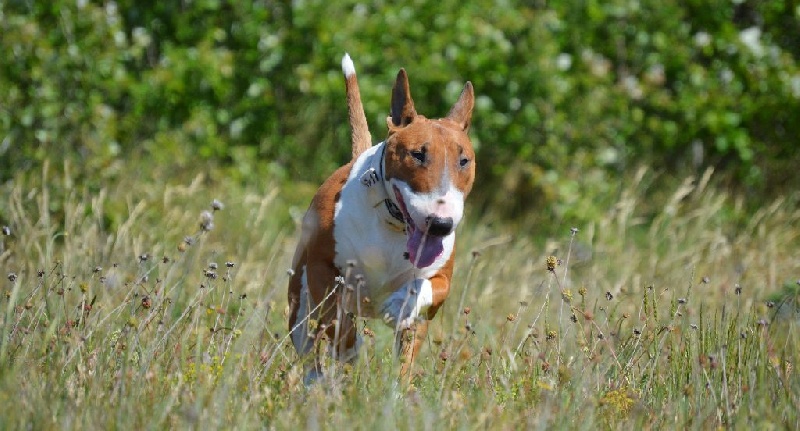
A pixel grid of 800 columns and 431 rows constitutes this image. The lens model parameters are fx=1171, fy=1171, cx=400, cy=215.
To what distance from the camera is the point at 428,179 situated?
428cm

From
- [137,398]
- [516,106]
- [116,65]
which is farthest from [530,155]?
[137,398]

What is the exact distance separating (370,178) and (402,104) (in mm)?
339

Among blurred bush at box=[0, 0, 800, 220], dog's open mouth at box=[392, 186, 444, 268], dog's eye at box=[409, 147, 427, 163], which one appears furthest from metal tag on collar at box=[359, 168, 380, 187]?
blurred bush at box=[0, 0, 800, 220]

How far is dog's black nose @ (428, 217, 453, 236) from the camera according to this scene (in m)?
4.14

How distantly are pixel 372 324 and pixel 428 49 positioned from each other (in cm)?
289

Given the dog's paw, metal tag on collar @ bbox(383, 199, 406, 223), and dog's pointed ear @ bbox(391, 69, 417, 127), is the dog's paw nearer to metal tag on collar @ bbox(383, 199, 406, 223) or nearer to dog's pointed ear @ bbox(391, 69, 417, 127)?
metal tag on collar @ bbox(383, 199, 406, 223)

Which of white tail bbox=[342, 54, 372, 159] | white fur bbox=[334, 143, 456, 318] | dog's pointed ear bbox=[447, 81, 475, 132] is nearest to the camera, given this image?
white fur bbox=[334, 143, 456, 318]

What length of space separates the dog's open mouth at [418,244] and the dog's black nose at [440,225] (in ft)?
0.15

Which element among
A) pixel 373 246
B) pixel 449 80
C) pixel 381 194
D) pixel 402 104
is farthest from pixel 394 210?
pixel 449 80

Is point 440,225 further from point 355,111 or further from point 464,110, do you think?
point 355,111

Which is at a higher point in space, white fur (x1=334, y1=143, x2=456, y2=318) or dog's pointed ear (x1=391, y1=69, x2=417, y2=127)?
dog's pointed ear (x1=391, y1=69, x2=417, y2=127)

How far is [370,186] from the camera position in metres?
4.71

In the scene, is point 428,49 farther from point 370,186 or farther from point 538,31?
point 370,186

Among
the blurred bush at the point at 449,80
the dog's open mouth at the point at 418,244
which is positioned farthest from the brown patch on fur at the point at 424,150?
the blurred bush at the point at 449,80
